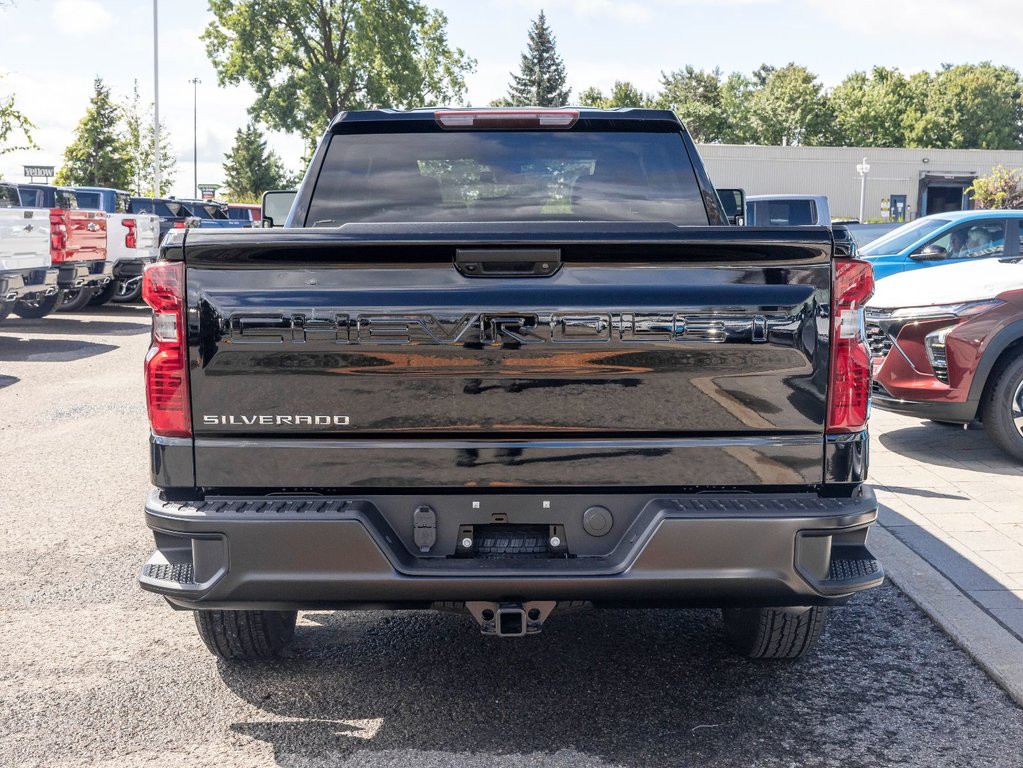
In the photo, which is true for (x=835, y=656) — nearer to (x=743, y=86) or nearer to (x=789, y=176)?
(x=789, y=176)

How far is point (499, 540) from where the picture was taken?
126 inches

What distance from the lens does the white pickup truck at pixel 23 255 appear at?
1377 cm

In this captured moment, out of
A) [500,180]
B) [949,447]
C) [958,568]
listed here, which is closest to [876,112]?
[949,447]

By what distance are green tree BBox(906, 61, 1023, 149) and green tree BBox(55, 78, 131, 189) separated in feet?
209

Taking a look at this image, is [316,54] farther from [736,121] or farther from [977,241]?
[736,121]

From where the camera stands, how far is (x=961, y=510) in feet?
20.6

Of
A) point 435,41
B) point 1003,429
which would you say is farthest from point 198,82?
point 1003,429

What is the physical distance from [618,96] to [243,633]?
104m

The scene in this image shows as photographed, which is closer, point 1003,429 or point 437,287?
point 437,287

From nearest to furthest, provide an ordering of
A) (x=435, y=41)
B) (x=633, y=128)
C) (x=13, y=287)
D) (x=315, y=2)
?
(x=633, y=128) < (x=13, y=287) < (x=315, y=2) < (x=435, y=41)

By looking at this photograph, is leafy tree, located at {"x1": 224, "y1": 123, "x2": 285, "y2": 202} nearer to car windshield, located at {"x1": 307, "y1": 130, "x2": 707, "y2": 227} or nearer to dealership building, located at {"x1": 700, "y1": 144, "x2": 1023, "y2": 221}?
dealership building, located at {"x1": 700, "y1": 144, "x2": 1023, "y2": 221}

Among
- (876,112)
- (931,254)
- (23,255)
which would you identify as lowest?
(23,255)

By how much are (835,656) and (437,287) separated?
226 cm

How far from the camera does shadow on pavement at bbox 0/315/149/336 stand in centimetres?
1678
